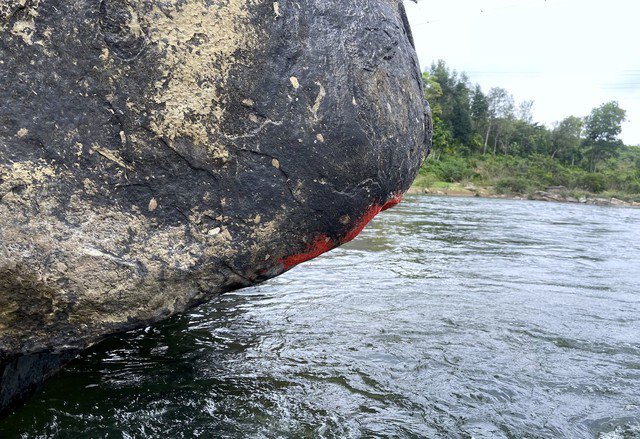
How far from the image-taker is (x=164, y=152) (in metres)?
2.19

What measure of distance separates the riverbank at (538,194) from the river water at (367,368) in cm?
2812

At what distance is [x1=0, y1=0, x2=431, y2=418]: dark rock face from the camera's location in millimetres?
2018

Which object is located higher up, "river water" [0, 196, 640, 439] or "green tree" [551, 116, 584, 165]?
"green tree" [551, 116, 584, 165]

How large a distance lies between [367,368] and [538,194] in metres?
35.8

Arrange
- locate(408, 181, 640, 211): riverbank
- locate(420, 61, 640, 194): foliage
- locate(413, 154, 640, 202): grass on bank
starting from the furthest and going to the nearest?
1. locate(420, 61, 640, 194): foliage
2. locate(413, 154, 640, 202): grass on bank
3. locate(408, 181, 640, 211): riverbank

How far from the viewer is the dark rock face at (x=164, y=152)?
2.02 meters

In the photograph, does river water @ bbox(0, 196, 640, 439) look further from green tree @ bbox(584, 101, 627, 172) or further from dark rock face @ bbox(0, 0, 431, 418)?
green tree @ bbox(584, 101, 627, 172)

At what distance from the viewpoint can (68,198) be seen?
206 cm

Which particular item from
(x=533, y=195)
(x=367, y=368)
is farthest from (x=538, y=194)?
(x=367, y=368)

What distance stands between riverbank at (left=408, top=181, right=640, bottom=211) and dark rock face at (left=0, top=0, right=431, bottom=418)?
1209 inches

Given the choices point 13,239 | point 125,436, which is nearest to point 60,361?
point 125,436

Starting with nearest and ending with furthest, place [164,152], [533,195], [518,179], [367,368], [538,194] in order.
→ [164,152] < [367,368] < [533,195] < [538,194] < [518,179]

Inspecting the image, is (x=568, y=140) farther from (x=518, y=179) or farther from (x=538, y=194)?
(x=538, y=194)

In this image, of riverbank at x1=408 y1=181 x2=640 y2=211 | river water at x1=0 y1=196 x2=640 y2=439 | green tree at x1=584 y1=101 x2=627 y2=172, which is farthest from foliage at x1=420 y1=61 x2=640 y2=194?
river water at x1=0 y1=196 x2=640 y2=439
